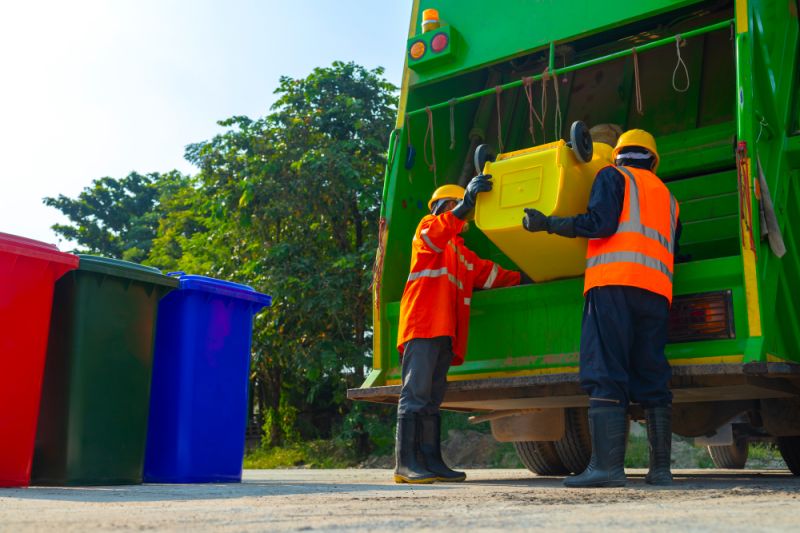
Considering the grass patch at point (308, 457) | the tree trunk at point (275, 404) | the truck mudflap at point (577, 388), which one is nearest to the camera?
the truck mudflap at point (577, 388)

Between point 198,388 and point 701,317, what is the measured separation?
98.9 inches

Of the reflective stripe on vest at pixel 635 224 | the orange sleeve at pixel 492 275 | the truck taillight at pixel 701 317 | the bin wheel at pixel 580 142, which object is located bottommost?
the truck taillight at pixel 701 317

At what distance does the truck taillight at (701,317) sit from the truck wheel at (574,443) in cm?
184

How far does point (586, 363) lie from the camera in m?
3.79

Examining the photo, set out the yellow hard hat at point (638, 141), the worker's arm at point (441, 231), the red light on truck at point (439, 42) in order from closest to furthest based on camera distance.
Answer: the yellow hard hat at point (638, 141) → the worker's arm at point (441, 231) → the red light on truck at point (439, 42)

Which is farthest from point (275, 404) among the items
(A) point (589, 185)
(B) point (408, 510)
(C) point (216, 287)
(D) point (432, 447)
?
(B) point (408, 510)

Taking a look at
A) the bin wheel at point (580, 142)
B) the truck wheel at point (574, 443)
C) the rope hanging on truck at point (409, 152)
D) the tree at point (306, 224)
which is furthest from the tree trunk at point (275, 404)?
the bin wheel at point (580, 142)

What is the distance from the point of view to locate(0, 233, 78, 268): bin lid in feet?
12.5

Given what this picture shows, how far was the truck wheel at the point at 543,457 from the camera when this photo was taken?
5699mm

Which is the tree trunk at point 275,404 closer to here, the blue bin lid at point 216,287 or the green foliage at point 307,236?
the green foliage at point 307,236

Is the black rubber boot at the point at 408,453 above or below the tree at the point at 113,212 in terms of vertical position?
below

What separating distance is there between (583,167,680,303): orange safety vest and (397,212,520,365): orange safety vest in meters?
0.76

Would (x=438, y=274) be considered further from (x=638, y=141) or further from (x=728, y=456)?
(x=728, y=456)

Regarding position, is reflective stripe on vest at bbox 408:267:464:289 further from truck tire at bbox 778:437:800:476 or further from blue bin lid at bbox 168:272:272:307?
truck tire at bbox 778:437:800:476
